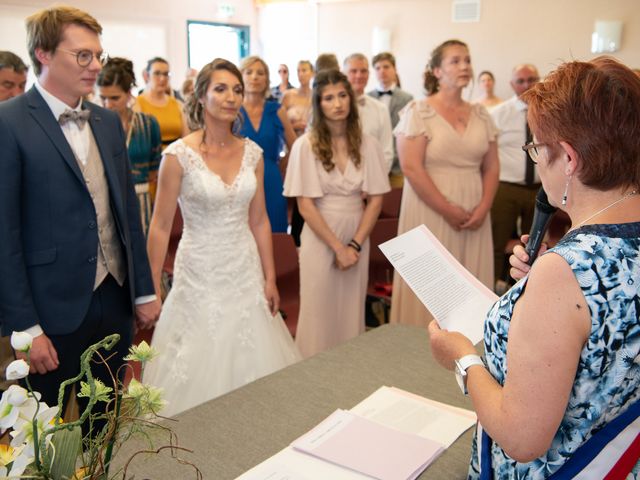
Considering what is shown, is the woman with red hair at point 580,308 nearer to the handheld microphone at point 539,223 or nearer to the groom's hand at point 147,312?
the handheld microphone at point 539,223

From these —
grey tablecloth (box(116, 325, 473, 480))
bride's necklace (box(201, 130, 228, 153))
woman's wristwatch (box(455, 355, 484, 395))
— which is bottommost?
grey tablecloth (box(116, 325, 473, 480))

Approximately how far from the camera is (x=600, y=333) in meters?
1.07

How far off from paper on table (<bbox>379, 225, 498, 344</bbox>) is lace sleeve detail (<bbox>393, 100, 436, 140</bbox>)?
2.22 m

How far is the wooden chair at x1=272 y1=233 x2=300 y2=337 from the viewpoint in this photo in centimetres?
367

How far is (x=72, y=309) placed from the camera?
222cm

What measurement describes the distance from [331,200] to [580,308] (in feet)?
8.58

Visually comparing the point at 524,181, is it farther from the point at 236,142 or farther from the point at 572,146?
the point at 572,146

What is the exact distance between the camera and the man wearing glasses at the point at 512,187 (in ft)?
16.8

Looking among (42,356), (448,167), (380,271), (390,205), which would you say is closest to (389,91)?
(390,205)

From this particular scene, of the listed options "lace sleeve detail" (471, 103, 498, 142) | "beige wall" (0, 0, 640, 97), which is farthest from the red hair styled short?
"beige wall" (0, 0, 640, 97)

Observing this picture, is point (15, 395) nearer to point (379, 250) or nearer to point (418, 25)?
point (379, 250)

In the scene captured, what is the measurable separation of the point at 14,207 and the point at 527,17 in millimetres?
8628

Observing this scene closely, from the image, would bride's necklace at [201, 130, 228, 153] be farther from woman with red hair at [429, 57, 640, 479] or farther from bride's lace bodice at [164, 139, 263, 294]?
woman with red hair at [429, 57, 640, 479]

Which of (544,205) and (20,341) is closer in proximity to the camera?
(20,341)
